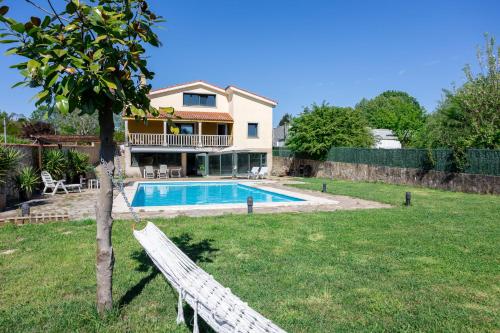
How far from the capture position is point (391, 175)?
2227cm

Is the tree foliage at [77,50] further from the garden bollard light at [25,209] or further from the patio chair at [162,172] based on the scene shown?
the patio chair at [162,172]

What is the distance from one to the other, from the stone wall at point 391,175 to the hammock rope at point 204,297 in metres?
17.2

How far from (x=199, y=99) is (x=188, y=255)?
83.1 ft

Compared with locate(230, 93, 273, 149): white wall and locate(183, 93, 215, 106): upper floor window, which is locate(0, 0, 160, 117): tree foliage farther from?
locate(183, 93, 215, 106): upper floor window

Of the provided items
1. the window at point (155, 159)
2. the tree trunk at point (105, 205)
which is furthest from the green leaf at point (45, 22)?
the window at point (155, 159)

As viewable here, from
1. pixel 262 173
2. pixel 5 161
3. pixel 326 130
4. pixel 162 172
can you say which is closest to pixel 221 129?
pixel 262 173

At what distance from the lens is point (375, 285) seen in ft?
15.4

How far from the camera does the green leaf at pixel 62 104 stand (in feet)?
8.24

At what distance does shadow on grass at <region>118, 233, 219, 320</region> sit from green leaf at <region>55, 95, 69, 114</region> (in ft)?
8.20

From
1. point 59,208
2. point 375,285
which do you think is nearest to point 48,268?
point 375,285

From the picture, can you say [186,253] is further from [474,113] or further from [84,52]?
[474,113]

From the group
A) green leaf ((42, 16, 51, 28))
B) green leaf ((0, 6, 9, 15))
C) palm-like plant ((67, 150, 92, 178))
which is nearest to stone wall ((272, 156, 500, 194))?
palm-like plant ((67, 150, 92, 178))

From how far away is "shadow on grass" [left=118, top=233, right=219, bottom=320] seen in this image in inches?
160

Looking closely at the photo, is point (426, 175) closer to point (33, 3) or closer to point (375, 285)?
point (375, 285)
